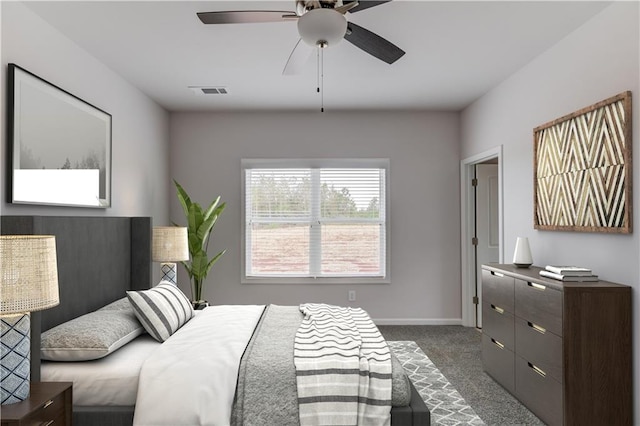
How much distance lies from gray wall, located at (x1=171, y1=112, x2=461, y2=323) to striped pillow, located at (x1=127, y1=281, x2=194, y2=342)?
2.54 meters

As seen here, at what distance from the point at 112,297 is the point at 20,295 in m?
1.92

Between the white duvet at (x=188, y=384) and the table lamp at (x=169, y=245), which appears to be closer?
the white duvet at (x=188, y=384)

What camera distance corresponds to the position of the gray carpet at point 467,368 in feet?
10.3

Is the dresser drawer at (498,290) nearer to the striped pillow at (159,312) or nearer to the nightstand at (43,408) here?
the striped pillow at (159,312)

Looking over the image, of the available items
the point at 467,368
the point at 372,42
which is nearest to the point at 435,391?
the point at 467,368

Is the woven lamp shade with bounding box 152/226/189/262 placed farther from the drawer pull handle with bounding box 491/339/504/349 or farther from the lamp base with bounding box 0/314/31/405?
the drawer pull handle with bounding box 491/339/504/349

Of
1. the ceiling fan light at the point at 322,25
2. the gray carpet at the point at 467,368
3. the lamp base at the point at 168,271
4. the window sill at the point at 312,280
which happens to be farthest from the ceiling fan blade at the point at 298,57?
the window sill at the point at 312,280

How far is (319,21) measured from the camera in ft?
6.54

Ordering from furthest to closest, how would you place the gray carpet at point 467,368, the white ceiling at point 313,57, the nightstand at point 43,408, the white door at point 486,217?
the white door at point 486,217, the gray carpet at point 467,368, the white ceiling at point 313,57, the nightstand at point 43,408

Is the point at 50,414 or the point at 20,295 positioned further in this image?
the point at 50,414

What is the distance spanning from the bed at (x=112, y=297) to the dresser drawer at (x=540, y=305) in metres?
1.02

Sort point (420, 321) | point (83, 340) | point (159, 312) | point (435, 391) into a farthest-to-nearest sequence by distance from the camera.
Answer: point (420, 321)
point (435, 391)
point (159, 312)
point (83, 340)

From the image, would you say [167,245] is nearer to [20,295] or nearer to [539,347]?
[20,295]

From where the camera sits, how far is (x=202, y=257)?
5.00 metres
